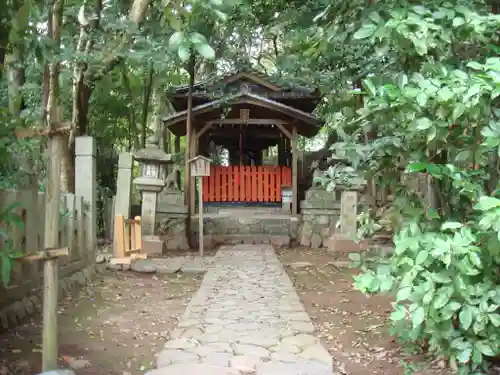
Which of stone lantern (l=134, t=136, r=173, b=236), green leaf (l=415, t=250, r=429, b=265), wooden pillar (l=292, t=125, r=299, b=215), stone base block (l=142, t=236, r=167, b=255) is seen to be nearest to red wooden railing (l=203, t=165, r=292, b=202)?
wooden pillar (l=292, t=125, r=299, b=215)

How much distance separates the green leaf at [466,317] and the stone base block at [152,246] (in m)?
9.20

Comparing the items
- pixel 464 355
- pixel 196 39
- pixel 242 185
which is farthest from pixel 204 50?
pixel 242 185

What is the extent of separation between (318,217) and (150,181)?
4618 mm

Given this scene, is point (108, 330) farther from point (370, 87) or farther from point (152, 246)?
point (152, 246)

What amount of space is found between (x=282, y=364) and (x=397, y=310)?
102cm

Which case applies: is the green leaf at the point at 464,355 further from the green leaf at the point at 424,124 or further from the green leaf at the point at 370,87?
the green leaf at the point at 370,87

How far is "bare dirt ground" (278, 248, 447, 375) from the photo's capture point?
3.85 meters

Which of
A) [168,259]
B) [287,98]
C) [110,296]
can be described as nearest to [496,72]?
[110,296]

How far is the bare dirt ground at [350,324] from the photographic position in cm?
385

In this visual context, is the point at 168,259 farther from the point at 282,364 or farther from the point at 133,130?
the point at 133,130

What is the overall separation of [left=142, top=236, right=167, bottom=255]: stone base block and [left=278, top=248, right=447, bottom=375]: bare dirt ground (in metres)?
3.50

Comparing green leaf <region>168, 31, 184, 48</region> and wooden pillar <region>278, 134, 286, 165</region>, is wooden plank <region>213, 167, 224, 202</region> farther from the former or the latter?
green leaf <region>168, 31, 184, 48</region>

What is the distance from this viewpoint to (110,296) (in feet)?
22.3

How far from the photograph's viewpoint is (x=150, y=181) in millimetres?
11617
